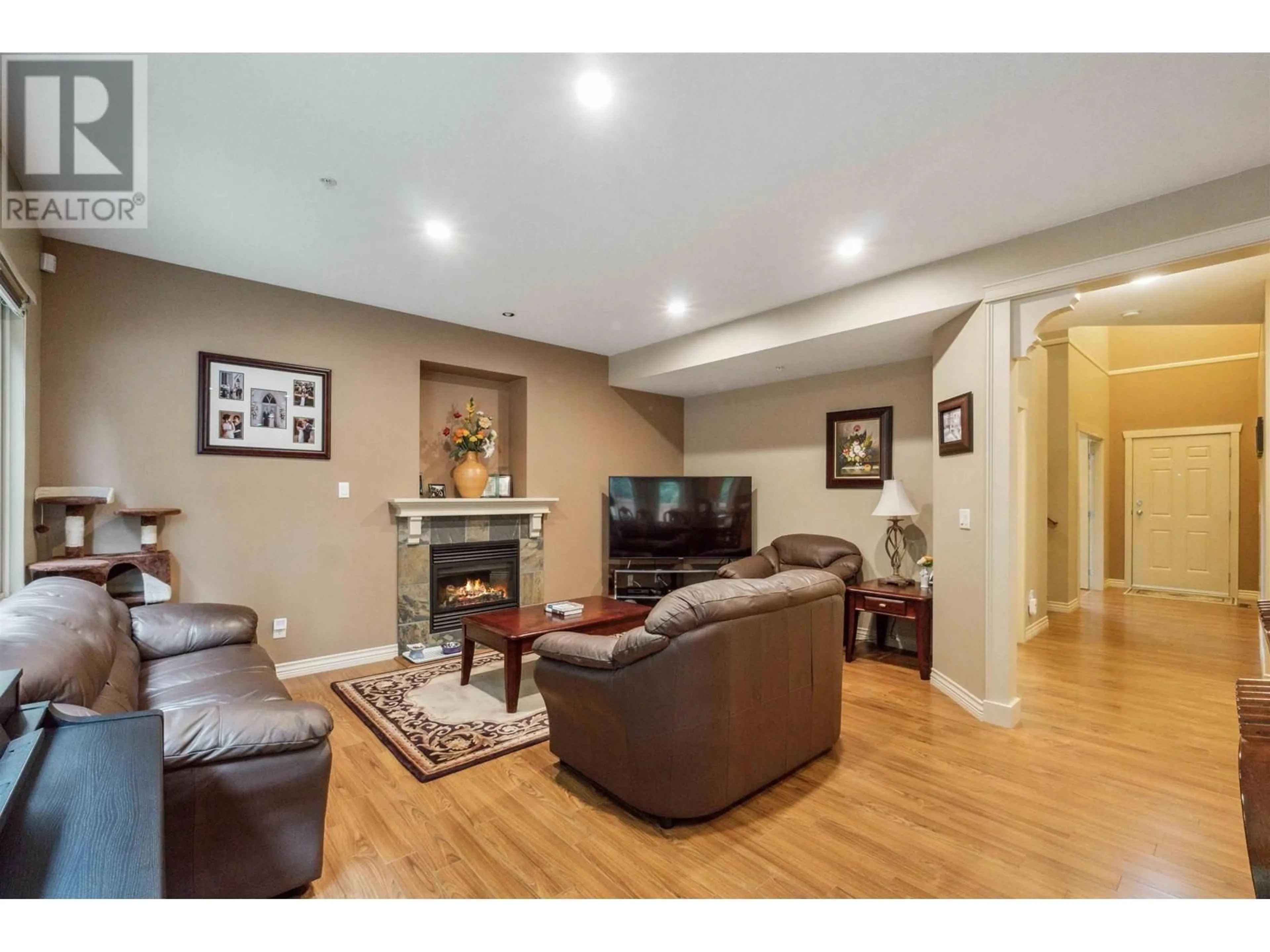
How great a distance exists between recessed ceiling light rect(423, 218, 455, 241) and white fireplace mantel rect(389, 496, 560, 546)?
1.98 metres

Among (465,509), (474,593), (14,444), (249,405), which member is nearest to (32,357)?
(14,444)

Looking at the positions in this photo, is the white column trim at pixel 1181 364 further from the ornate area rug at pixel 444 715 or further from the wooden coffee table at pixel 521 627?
the ornate area rug at pixel 444 715

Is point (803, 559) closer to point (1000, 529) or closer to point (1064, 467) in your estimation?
point (1000, 529)

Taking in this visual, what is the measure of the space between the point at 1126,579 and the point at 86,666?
31.1 ft

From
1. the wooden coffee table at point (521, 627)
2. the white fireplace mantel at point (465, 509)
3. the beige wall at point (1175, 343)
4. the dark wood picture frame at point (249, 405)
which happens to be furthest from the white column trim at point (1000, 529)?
the beige wall at point (1175, 343)

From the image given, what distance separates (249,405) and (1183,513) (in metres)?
9.46

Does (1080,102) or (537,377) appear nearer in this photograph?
(1080,102)

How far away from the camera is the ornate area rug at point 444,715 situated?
2625 millimetres

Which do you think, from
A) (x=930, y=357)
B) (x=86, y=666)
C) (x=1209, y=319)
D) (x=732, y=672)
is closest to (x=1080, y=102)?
(x=732, y=672)

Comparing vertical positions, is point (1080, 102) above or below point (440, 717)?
above

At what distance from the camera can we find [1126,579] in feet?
22.9

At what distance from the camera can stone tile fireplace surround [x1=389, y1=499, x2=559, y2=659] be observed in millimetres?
4223

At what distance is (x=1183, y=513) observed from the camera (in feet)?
21.5
